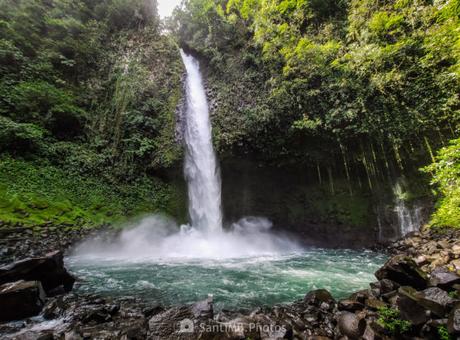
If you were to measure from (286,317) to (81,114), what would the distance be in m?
14.7

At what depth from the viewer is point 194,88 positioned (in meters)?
17.0

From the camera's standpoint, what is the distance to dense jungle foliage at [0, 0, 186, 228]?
33.0 feet

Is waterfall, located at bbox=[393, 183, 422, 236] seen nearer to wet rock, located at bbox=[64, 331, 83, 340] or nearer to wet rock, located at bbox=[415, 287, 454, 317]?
wet rock, located at bbox=[415, 287, 454, 317]

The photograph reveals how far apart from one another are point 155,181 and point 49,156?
5308 mm

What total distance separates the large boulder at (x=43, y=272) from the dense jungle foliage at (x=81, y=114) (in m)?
4.46

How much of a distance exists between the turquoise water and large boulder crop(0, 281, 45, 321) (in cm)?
133

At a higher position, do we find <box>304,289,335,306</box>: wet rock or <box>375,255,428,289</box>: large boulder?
<box>375,255,428,289</box>: large boulder

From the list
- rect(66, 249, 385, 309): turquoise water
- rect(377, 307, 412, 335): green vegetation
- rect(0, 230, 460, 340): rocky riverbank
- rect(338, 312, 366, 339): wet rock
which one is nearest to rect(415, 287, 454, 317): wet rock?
rect(0, 230, 460, 340): rocky riverbank

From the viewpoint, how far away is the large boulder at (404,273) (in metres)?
4.09

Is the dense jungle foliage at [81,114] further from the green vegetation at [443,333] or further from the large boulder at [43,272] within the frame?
the green vegetation at [443,333]

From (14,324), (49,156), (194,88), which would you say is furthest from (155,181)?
(14,324)

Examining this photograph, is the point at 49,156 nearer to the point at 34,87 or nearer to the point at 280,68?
the point at 34,87

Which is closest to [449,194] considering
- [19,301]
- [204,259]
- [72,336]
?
[204,259]

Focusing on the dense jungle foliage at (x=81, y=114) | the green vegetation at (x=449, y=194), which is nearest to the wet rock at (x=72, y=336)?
the dense jungle foliage at (x=81, y=114)
